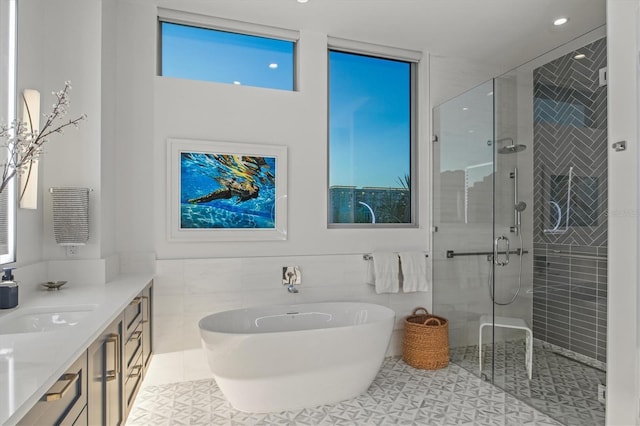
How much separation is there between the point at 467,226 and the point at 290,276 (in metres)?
1.57

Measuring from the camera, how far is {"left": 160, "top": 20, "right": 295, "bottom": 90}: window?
3.14 metres

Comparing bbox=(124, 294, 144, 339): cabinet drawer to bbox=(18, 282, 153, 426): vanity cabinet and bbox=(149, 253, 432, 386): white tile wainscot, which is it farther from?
bbox=(149, 253, 432, 386): white tile wainscot

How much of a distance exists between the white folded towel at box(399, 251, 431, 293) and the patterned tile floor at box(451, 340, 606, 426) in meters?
0.77

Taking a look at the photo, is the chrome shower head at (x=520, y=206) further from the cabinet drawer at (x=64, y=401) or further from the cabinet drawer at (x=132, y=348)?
the cabinet drawer at (x=64, y=401)

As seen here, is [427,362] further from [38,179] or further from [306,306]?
[38,179]

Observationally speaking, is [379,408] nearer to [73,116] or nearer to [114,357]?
[114,357]

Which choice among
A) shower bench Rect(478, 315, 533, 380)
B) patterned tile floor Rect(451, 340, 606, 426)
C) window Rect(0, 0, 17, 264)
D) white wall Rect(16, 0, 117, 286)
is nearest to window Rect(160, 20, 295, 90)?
white wall Rect(16, 0, 117, 286)

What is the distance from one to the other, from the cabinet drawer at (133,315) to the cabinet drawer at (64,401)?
697 millimetres

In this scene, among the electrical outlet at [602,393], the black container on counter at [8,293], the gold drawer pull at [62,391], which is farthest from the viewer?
the electrical outlet at [602,393]

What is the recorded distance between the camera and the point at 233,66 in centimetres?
327

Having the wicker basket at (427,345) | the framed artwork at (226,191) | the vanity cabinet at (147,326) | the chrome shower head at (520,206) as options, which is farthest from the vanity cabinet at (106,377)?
the chrome shower head at (520,206)

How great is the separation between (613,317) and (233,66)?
10.3ft

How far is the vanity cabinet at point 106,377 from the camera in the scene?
138 centimetres

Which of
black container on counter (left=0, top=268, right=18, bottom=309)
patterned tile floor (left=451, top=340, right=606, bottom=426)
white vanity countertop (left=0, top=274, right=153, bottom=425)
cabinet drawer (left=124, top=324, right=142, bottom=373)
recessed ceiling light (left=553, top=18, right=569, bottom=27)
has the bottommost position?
patterned tile floor (left=451, top=340, right=606, bottom=426)
